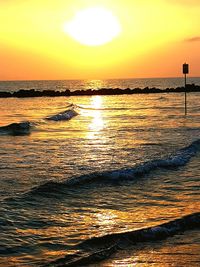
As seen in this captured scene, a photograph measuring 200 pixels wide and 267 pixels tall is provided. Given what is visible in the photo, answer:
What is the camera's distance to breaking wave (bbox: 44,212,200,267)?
5.88m

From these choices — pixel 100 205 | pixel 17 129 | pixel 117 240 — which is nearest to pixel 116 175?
pixel 100 205

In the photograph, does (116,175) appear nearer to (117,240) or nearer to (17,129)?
(117,240)

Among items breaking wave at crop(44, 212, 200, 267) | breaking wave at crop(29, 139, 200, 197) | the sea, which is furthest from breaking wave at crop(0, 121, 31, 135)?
breaking wave at crop(44, 212, 200, 267)

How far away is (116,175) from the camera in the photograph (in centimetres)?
1101

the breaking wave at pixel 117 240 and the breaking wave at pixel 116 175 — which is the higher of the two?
the breaking wave at pixel 116 175

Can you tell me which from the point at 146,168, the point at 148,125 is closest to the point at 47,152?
the point at 146,168

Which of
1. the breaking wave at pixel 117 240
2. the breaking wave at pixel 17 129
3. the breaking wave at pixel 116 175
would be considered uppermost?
the breaking wave at pixel 17 129

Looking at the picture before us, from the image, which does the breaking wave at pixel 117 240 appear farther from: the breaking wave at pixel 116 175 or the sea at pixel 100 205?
the breaking wave at pixel 116 175

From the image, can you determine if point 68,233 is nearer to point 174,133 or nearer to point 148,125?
point 174,133

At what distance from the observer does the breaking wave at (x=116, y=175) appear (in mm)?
9531

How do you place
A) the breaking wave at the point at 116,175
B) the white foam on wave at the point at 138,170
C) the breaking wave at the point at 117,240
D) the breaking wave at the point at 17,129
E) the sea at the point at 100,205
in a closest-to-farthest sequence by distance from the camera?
the breaking wave at the point at 117,240 → the sea at the point at 100,205 → the breaking wave at the point at 116,175 → the white foam on wave at the point at 138,170 → the breaking wave at the point at 17,129

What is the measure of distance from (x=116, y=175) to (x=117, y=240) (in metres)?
4.48

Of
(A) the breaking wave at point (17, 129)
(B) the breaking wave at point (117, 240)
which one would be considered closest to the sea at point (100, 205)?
(B) the breaking wave at point (117, 240)

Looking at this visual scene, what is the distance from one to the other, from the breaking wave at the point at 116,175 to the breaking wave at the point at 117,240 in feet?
9.33
